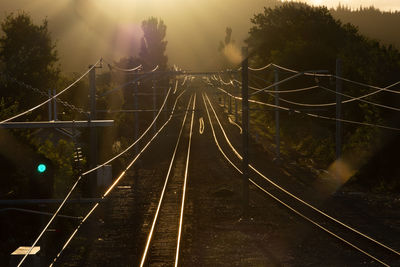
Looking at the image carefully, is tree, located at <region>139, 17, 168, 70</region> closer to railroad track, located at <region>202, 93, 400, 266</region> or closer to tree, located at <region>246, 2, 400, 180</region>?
tree, located at <region>246, 2, 400, 180</region>

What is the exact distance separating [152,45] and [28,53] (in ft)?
126

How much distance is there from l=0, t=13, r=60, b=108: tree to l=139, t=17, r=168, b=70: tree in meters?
30.8

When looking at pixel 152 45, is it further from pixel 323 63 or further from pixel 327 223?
pixel 327 223

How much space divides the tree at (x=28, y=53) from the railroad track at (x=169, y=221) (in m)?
18.6

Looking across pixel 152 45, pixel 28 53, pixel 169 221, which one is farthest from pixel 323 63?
pixel 152 45

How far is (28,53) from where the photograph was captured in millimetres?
49562

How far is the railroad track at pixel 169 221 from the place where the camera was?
15.2m

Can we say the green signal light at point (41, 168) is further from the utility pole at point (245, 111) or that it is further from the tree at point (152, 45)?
the tree at point (152, 45)

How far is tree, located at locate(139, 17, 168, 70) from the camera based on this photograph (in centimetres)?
8556

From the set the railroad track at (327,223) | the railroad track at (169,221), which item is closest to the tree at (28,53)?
the railroad track at (169,221)

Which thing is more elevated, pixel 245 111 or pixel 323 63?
pixel 323 63

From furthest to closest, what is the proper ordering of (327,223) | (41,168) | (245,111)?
(245,111)
(327,223)
(41,168)

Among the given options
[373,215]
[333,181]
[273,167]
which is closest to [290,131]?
[273,167]

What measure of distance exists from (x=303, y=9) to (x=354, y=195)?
54104mm
